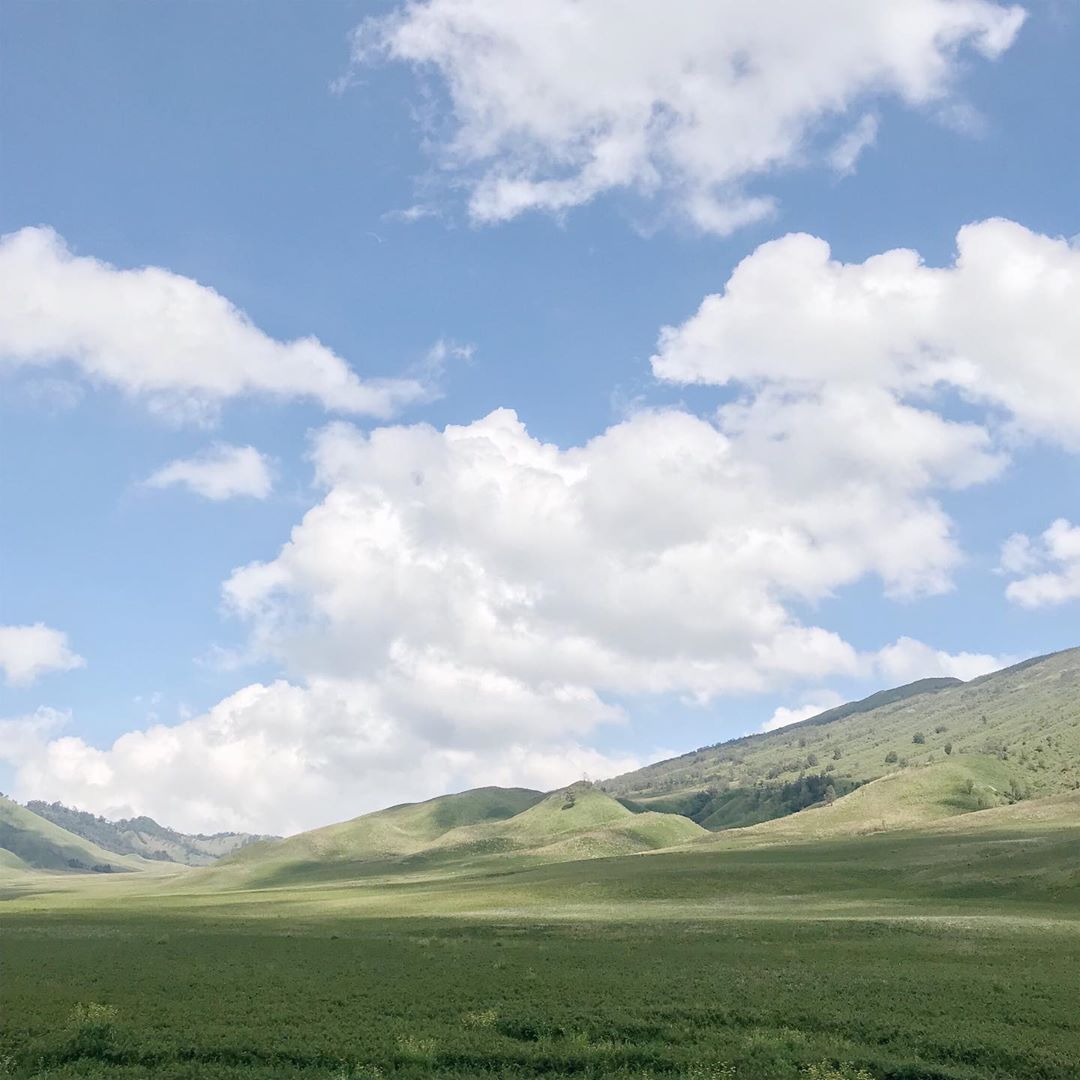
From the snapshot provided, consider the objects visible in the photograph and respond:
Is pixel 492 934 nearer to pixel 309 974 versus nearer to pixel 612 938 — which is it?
pixel 612 938

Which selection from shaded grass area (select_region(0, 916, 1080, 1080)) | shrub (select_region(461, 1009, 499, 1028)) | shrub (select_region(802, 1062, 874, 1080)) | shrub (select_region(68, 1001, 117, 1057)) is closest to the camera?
shrub (select_region(802, 1062, 874, 1080))

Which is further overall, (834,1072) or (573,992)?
(573,992)

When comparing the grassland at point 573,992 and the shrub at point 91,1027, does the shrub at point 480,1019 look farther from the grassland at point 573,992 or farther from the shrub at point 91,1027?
the shrub at point 91,1027

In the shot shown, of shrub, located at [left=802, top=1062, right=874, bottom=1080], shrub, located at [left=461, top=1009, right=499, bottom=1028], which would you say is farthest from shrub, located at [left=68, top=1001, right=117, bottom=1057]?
shrub, located at [left=802, top=1062, right=874, bottom=1080]

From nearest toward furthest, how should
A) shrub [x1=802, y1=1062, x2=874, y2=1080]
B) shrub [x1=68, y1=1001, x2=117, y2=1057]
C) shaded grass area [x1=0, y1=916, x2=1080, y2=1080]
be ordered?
shrub [x1=802, y1=1062, x2=874, y2=1080] → shaded grass area [x1=0, y1=916, x2=1080, y2=1080] → shrub [x1=68, y1=1001, x2=117, y2=1057]

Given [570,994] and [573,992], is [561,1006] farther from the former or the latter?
[573,992]

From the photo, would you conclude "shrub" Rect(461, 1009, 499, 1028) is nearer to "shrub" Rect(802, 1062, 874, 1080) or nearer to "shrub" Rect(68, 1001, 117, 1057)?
"shrub" Rect(802, 1062, 874, 1080)

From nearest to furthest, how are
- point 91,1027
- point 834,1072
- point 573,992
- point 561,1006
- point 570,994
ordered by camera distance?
point 834,1072 < point 91,1027 < point 561,1006 < point 570,994 < point 573,992

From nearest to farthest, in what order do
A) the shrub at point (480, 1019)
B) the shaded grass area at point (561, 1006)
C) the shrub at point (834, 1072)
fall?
the shrub at point (834, 1072) < the shaded grass area at point (561, 1006) < the shrub at point (480, 1019)

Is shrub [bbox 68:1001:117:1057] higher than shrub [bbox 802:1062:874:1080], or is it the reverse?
shrub [bbox 68:1001:117:1057]

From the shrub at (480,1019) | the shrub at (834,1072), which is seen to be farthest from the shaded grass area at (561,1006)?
the shrub at (834,1072)

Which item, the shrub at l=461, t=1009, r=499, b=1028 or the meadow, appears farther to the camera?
the shrub at l=461, t=1009, r=499, b=1028

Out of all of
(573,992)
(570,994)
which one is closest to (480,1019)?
(570,994)

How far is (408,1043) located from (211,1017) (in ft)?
35.3
